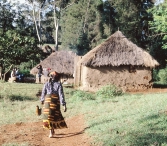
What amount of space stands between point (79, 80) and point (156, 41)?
11807mm

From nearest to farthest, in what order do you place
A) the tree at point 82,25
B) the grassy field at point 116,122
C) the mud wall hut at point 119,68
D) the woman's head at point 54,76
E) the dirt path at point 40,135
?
1. the grassy field at point 116,122
2. the dirt path at point 40,135
3. the woman's head at point 54,76
4. the mud wall hut at point 119,68
5. the tree at point 82,25

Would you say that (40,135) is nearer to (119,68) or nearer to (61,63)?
(119,68)

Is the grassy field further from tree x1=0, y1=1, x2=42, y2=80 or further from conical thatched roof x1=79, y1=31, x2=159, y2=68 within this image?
conical thatched roof x1=79, y1=31, x2=159, y2=68

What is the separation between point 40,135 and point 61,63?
777 inches

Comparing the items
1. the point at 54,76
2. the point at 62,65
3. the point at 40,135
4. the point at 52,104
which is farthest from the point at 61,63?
the point at 52,104

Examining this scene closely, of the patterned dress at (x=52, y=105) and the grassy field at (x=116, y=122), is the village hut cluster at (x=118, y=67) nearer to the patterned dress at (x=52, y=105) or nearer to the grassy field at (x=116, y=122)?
the grassy field at (x=116, y=122)

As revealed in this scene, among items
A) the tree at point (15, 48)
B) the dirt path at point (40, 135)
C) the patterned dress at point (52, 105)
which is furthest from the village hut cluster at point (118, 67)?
the patterned dress at point (52, 105)

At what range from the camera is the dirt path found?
7.33 meters

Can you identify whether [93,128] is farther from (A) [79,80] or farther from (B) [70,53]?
(B) [70,53]

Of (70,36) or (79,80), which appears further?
(70,36)

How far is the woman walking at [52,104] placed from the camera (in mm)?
7703

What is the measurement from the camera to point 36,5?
35.1 m

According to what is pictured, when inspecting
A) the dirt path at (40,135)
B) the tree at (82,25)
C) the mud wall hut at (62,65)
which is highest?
the tree at (82,25)

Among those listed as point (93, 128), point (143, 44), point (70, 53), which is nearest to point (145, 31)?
point (143, 44)
